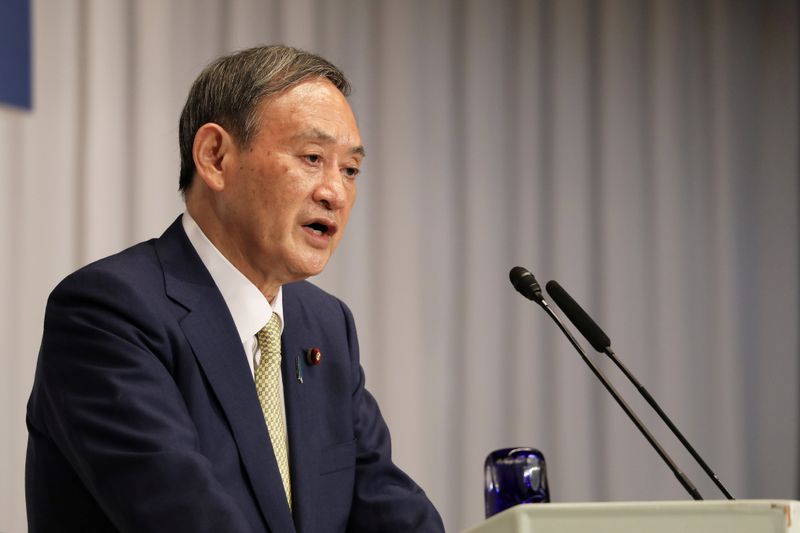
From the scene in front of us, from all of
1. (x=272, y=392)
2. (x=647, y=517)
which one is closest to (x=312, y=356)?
(x=272, y=392)

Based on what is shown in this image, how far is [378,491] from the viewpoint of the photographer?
2092 millimetres

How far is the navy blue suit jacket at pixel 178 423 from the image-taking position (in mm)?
1614

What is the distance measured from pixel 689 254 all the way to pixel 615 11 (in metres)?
1.11

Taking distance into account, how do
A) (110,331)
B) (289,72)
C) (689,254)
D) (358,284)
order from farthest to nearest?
(689,254)
(358,284)
(289,72)
(110,331)

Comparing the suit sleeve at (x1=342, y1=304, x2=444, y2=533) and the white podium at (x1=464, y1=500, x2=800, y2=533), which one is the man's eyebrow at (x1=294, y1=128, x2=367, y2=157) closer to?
the suit sleeve at (x1=342, y1=304, x2=444, y2=533)

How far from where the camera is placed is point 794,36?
15.9 feet

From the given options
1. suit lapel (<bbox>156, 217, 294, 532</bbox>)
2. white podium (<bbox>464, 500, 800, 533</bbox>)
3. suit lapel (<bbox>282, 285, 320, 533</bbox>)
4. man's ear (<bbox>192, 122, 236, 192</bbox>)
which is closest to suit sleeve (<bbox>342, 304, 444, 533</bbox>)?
suit lapel (<bbox>282, 285, 320, 533</bbox>)

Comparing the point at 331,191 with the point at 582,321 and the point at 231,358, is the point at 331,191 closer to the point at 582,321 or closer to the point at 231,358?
the point at 231,358

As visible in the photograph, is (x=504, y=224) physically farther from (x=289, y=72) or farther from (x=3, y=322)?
(x=289, y=72)

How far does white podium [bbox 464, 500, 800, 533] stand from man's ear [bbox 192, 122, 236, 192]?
3.71 feet

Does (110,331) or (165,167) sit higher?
(165,167)

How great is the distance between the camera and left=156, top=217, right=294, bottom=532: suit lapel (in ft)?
5.94

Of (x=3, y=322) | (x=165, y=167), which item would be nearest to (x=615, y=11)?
(x=165, y=167)

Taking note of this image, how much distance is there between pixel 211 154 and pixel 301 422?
0.54 m
